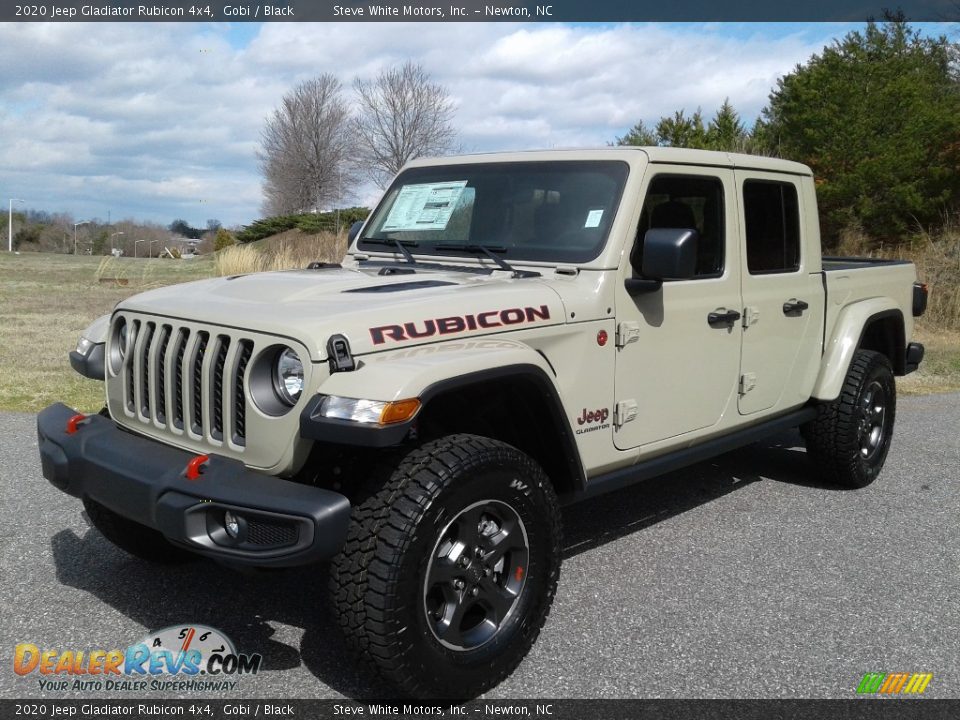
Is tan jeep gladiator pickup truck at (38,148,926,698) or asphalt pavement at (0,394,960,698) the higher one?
tan jeep gladiator pickup truck at (38,148,926,698)

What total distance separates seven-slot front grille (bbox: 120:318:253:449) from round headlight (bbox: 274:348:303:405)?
110 mm

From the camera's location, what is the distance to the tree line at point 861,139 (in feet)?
59.4

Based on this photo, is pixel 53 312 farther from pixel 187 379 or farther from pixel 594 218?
pixel 594 218

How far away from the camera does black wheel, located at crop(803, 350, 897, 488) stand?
522 cm

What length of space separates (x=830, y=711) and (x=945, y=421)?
540 cm

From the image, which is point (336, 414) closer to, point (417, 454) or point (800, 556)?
point (417, 454)

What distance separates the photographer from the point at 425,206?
4.41 m

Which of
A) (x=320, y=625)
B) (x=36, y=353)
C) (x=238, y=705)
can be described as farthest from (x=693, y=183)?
(x=36, y=353)

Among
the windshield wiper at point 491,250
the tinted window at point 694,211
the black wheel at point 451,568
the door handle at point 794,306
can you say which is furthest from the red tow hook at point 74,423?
the door handle at point 794,306

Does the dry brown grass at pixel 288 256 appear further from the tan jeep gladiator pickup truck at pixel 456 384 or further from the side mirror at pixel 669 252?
the side mirror at pixel 669 252

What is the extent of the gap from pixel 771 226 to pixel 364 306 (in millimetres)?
2601

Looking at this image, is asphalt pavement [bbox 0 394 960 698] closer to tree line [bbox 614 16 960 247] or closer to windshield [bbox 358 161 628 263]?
windshield [bbox 358 161 628 263]

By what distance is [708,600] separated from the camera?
12.4 ft

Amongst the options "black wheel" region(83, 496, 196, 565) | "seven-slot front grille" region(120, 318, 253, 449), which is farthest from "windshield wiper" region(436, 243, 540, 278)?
"black wheel" region(83, 496, 196, 565)
